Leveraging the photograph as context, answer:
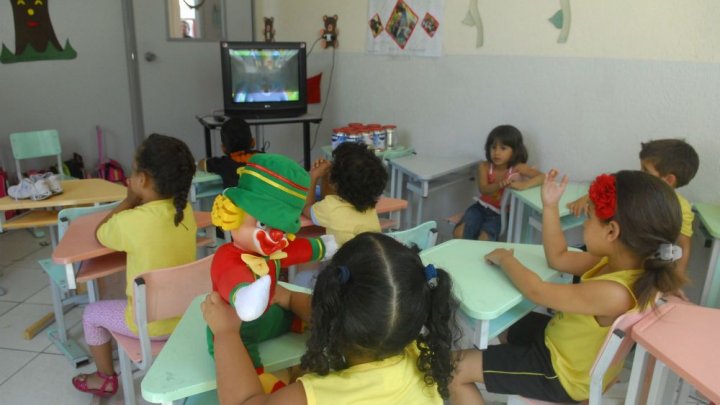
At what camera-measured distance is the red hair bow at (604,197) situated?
4.62 feet

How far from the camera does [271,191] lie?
117cm

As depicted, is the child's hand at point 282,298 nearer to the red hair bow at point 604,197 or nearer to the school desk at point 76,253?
the red hair bow at point 604,197

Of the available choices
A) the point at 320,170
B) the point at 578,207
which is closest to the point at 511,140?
the point at 578,207

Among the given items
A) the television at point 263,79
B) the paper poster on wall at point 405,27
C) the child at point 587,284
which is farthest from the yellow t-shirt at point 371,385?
the television at point 263,79

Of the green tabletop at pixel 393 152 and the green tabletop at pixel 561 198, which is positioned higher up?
the green tabletop at pixel 393 152

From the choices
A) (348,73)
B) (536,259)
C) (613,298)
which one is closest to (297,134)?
(348,73)

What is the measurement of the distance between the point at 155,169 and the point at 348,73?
2.91m

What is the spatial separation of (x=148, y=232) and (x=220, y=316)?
87cm

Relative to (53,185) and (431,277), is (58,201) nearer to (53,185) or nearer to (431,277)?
(53,185)

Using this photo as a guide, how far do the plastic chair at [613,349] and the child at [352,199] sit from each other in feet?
3.50

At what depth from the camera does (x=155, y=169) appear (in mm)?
1954

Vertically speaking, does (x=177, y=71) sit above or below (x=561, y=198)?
above

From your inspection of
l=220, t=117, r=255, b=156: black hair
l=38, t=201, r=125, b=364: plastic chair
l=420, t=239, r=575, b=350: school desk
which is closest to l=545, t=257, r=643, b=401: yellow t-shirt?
l=420, t=239, r=575, b=350: school desk

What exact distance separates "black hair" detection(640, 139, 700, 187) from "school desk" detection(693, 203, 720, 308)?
0.18 meters
